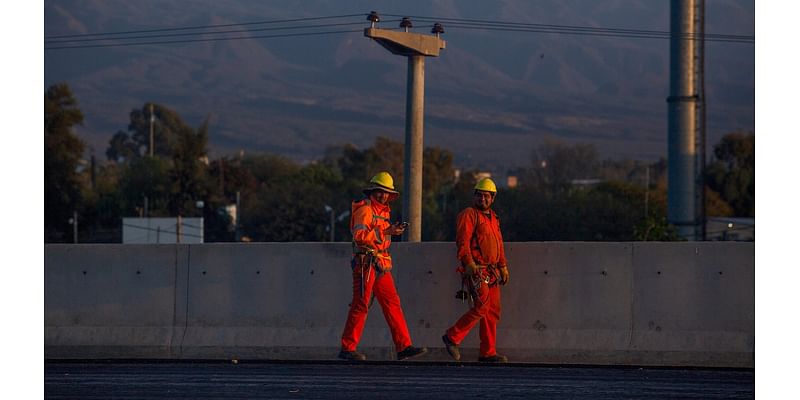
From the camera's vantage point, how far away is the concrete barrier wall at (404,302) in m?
12.4

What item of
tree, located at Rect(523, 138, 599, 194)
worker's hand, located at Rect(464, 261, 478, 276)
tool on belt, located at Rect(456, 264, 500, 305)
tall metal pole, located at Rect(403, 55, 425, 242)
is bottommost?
tool on belt, located at Rect(456, 264, 500, 305)

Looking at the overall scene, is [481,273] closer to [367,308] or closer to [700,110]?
[367,308]

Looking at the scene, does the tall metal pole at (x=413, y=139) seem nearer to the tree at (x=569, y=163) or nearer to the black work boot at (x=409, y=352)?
the black work boot at (x=409, y=352)

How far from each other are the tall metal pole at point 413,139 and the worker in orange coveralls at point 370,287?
36.3ft

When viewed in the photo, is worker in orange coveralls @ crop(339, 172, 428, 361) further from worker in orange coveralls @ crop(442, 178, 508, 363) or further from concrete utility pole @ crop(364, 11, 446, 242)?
concrete utility pole @ crop(364, 11, 446, 242)

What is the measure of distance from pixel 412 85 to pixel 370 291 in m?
12.7

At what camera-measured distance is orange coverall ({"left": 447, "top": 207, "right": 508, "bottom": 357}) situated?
474 inches

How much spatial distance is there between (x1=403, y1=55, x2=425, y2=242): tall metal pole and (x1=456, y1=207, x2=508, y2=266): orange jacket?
36.0ft

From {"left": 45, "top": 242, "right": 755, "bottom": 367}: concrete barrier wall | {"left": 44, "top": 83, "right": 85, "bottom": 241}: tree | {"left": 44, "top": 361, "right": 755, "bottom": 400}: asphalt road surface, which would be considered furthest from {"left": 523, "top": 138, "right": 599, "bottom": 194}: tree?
{"left": 44, "top": 361, "right": 755, "bottom": 400}: asphalt road surface

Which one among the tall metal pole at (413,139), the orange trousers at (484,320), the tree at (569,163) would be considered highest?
the tree at (569,163)

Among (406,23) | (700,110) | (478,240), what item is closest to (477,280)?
(478,240)

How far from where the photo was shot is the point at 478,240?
12281 mm

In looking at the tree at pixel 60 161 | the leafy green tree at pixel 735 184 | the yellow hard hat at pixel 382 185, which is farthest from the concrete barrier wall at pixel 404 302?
the leafy green tree at pixel 735 184

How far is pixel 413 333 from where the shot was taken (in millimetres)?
12539
